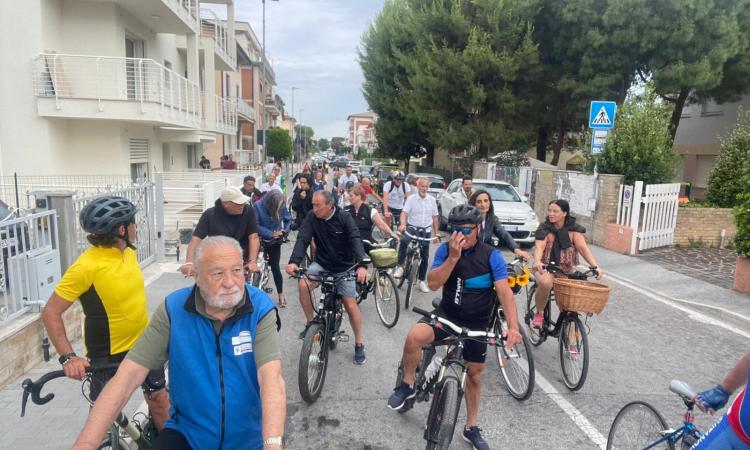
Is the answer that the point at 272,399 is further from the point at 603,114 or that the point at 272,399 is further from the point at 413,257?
the point at 603,114

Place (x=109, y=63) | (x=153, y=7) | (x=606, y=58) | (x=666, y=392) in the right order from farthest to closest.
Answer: (x=606, y=58)
(x=153, y=7)
(x=109, y=63)
(x=666, y=392)

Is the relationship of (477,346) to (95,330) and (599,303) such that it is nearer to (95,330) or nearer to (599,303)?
(599,303)

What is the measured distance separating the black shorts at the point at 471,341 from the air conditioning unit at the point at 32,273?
3962 mm

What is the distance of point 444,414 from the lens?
11.2 feet

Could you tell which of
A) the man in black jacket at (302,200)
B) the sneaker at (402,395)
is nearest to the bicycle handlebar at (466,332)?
the sneaker at (402,395)

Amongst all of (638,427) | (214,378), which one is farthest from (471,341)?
(214,378)

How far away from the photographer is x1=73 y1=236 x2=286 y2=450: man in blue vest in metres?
2.20

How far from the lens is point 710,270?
10219mm

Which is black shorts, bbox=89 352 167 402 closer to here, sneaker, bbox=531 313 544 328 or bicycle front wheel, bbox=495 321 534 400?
bicycle front wheel, bbox=495 321 534 400

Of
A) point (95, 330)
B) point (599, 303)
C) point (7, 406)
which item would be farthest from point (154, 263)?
point (599, 303)

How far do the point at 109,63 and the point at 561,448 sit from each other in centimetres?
1451

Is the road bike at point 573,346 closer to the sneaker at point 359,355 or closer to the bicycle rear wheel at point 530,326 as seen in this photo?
the bicycle rear wheel at point 530,326

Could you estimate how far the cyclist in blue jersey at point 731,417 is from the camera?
2182mm

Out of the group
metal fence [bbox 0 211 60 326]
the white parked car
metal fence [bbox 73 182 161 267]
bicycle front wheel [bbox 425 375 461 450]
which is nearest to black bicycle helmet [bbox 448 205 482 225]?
bicycle front wheel [bbox 425 375 461 450]
